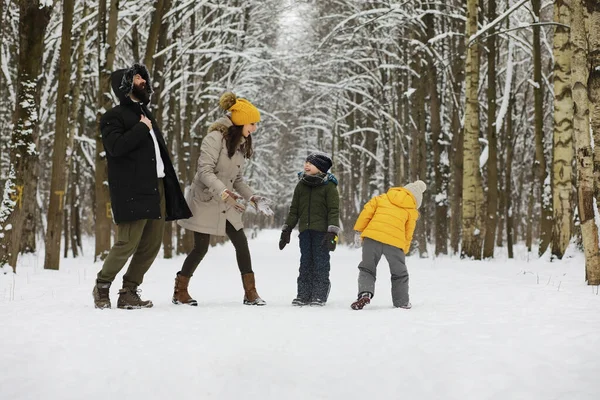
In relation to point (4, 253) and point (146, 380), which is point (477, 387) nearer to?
point (146, 380)

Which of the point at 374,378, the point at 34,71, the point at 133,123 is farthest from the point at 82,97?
the point at 374,378

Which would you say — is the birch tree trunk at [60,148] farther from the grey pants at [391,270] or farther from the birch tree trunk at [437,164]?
the birch tree trunk at [437,164]

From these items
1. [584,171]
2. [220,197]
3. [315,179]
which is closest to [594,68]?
A: [584,171]

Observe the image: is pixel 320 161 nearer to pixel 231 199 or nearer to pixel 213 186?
pixel 231 199

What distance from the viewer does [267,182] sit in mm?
47375

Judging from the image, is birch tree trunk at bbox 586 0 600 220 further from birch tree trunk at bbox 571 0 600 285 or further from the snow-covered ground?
the snow-covered ground

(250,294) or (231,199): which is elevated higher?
(231,199)

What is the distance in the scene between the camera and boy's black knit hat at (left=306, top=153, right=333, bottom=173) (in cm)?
599

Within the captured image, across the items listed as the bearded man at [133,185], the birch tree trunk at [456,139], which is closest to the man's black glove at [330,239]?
the bearded man at [133,185]

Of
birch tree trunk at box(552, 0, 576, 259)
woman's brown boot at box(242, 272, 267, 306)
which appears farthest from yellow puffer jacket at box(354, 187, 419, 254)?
birch tree trunk at box(552, 0, 576, 259)

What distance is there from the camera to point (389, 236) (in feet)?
18.6

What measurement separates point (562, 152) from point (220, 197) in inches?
259

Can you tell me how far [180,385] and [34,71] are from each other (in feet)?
Answer: 24.0

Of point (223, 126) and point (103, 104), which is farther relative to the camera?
point (103, 104)
